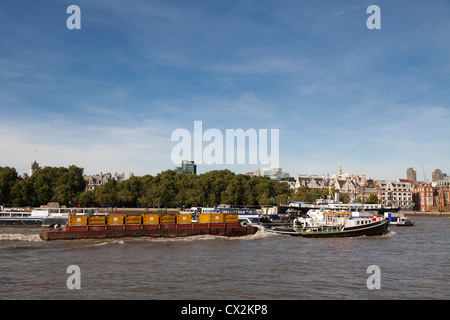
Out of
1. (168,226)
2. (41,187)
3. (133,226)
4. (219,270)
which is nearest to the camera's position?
(219,270)

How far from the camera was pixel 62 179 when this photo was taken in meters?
146

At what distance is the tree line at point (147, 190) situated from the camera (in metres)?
141

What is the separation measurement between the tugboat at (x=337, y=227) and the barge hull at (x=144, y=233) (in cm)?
931

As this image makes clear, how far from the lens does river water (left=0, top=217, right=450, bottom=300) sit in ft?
84.6

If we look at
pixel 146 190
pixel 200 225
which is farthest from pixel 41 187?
pixel 200 225

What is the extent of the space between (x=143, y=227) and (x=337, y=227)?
110 ft

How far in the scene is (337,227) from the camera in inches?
2566

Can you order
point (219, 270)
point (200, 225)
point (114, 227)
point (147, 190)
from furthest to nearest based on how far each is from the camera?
point (147, 190) → point (200, 225) → point (114, 227) → point (219, 270)

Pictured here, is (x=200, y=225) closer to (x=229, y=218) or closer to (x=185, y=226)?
(x=185, y=226)

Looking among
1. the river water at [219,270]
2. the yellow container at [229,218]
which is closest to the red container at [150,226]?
the river water at [219,270]

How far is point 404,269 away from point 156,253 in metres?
26.1

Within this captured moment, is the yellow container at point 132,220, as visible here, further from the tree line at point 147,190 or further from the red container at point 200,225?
the tree line at point 147,190

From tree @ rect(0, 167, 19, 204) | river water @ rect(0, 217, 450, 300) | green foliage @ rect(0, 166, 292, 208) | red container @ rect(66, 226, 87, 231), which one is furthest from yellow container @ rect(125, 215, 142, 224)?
tree @ rect(0, 167, 19, 204)
